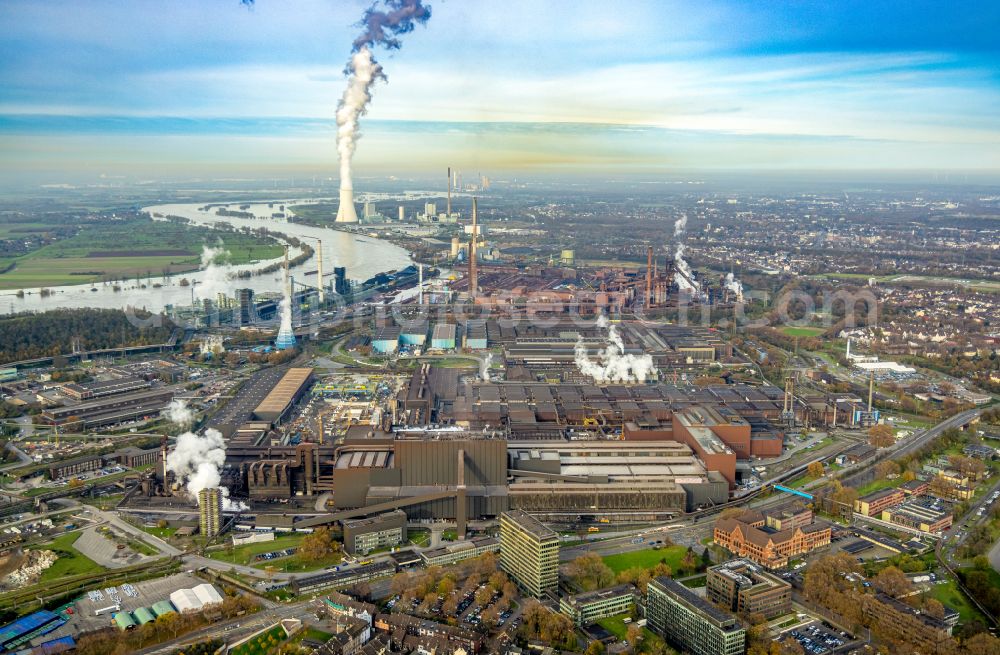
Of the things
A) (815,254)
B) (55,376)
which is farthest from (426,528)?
(815,254)

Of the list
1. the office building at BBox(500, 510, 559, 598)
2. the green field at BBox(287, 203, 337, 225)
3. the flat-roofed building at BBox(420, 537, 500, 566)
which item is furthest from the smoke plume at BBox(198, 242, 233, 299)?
the office building at BBox(500, 510, 559, 598)

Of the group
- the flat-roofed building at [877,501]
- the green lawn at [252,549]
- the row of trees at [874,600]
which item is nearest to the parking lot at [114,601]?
the green lawn at [252,549]

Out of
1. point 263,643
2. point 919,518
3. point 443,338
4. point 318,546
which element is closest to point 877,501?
point 919,518

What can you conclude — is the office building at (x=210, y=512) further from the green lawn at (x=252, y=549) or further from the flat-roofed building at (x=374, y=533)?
the flat-roofed building at (x=374, y=533)

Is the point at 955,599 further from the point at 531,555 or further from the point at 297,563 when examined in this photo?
the point at 297,563

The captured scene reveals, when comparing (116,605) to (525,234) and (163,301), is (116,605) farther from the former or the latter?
(525,234)

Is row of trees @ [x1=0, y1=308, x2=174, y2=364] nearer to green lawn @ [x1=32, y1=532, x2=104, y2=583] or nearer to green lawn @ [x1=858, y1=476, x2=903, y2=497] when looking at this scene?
green lawn @ [x1=32, y1=532, x2=104, y2=583]
